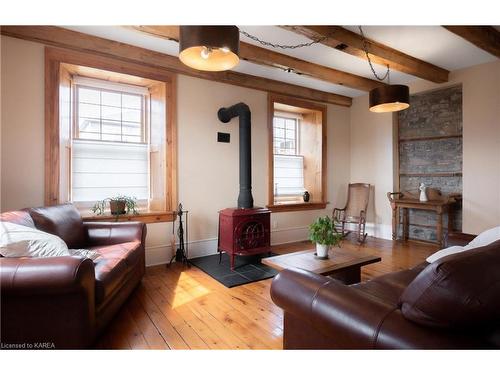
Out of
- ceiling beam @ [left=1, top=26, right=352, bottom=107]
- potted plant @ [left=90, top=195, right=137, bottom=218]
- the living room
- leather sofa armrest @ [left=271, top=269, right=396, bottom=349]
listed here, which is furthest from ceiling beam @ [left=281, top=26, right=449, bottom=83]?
potted plant @ [left=90, top=195, right=137, bottom=218]

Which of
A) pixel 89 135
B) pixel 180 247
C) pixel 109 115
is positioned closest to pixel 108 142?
pixel 89 135

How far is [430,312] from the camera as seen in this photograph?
0.91 metres

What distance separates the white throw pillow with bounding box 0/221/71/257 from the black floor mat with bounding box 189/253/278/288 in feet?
5.11

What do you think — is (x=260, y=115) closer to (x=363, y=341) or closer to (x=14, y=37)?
(x=14, y=37)

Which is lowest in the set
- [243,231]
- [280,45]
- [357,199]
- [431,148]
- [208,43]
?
[243,231]

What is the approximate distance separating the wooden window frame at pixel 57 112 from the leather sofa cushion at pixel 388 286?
8.37 ft

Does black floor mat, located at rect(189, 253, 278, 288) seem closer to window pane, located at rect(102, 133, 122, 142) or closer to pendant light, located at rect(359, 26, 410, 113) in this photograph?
window pane, located at rect(102, 133, 122, 142)

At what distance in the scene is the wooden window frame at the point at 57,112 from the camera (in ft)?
9.39

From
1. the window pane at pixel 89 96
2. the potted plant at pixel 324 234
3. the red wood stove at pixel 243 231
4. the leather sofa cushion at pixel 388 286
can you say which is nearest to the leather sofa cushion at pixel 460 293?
the leather sofa cushion at pixel 388 286

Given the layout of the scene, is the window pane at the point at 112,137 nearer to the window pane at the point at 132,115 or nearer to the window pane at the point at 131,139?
the window pane at the point at 131,139

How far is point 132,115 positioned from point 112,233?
173 cm

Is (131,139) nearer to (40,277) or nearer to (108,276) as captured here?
(108,276)

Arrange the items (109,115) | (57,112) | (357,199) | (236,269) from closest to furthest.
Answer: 1. (57,112)
2. (236,269)
3. (109,115)
4. (357,199)
